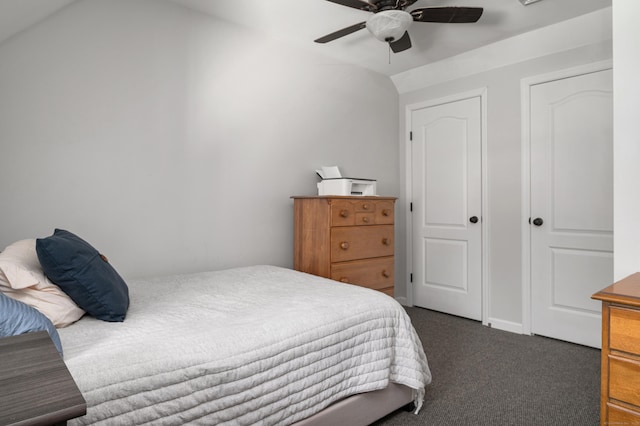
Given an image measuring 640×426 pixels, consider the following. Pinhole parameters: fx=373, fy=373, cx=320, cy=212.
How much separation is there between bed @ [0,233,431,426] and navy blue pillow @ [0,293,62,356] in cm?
13

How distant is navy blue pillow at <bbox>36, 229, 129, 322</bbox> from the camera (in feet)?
4.53

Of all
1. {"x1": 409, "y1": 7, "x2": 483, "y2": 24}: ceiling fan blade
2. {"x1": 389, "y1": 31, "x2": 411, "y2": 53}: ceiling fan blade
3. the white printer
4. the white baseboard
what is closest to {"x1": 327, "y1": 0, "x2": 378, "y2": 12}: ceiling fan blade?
{"x1": 409, "y1": 7, "x2": 483, "y2": 24}: ceiling fan blade

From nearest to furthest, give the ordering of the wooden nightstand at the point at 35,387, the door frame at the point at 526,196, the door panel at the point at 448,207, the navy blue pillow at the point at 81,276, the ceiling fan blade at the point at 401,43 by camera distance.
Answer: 1. the wooden nightstand at the point at 35,387
2. the navy blue pillow at the point at 81,276
3. the ceiling fan blade at the point at 401,43
4. the door frame at the point at 526,196
5. the door panel at the point at 448,207

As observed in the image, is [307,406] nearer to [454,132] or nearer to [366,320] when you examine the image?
[366,320]

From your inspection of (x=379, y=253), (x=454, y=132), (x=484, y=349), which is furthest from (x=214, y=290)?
(x=454, y=132)

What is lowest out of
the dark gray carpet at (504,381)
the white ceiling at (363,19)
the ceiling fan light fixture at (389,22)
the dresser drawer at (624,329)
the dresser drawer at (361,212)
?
the dark gray carpet at (504,381)

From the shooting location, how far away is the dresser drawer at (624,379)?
126 cm

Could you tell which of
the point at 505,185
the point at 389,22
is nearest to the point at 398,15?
the point at 389,22

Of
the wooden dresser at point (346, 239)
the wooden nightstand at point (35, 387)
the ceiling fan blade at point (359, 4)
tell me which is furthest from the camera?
the wooden dresser at point (346, 239)

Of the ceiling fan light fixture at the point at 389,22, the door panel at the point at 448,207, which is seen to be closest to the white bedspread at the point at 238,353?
the ceiling fan light fixture at the point at 389,22

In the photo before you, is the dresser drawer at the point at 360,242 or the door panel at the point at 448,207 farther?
the door panel at the point at 448,207

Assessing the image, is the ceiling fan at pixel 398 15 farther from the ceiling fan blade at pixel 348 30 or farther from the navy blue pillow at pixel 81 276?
the navy blue pillow at pixel 81 276

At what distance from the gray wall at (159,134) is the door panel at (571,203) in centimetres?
184

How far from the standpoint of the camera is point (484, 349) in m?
2.86
